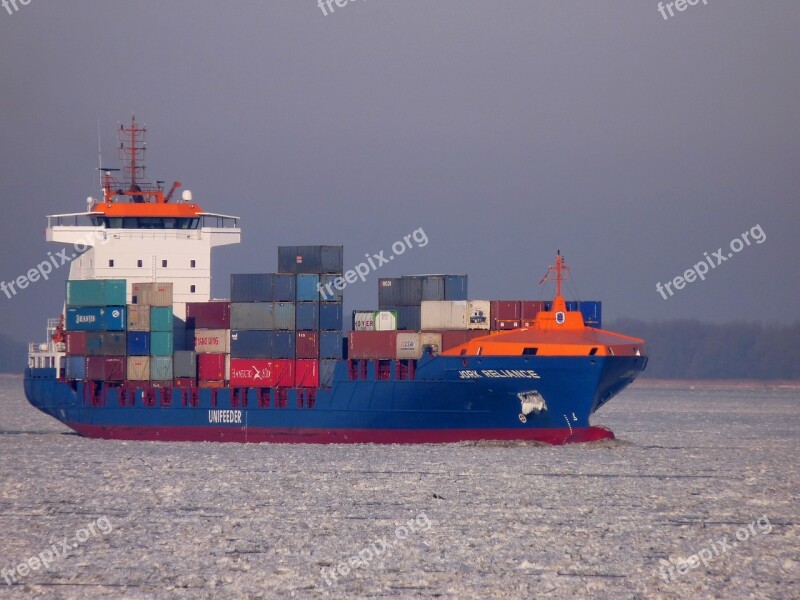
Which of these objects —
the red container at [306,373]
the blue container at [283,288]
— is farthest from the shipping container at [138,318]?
the red container at [306,373]

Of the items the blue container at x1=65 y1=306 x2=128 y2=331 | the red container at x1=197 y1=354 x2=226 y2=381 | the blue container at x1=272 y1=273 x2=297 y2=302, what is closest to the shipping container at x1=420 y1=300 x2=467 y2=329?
the blue container at x1=272 y1=273 x2=297 y2=302

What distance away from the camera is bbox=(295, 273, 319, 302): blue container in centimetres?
4166

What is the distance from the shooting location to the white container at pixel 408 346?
4009 centimetres

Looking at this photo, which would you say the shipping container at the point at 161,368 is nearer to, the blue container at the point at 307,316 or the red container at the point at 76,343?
the red container at the point at 76,343

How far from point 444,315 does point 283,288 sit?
19.4ft

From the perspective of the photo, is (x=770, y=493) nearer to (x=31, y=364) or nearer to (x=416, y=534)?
(x=416, y=534)

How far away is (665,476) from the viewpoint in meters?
33.0

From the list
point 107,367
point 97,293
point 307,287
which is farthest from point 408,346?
point 97,293

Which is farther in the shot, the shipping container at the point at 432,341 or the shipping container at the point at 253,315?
the shipping container at the point at 253,315

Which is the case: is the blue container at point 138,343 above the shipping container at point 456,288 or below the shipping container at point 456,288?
below

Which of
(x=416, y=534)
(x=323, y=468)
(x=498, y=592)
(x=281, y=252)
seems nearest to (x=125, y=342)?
(x=281, y=252)

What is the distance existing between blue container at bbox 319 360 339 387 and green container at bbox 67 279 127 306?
26.8 ft

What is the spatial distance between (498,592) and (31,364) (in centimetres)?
3799

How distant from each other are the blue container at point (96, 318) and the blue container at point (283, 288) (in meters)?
5.95
